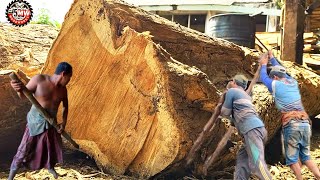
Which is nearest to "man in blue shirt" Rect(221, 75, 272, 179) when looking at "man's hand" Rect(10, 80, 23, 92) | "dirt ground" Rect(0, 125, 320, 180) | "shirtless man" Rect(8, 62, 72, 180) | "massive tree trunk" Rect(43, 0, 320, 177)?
"massive tree trunk" Rect(43, 0, 320, 177)

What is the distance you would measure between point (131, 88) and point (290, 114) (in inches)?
57.0

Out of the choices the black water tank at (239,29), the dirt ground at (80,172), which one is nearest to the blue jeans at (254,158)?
the dirt ground at (80,172)

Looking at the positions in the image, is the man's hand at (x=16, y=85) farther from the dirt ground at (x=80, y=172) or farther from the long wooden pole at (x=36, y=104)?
the dirt ground at (x=80, y=172)

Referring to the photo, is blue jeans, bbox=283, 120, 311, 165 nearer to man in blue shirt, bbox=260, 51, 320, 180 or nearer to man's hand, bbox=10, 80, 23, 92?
man in blue shirt, bbox=260, 51, 320, 180

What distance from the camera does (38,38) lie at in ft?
15.0

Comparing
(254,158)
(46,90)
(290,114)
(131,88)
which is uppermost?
(46,90)

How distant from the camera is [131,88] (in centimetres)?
321

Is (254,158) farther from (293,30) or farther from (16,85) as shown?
(293,30)

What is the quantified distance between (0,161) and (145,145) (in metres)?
1.95

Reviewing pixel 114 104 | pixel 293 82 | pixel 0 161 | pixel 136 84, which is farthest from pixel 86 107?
pixel 293 82

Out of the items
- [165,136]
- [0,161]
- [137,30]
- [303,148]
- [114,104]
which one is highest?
[137,30]

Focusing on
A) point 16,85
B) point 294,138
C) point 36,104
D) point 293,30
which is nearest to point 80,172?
point 36,104

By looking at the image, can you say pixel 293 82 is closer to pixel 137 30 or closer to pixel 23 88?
pixel 137 30

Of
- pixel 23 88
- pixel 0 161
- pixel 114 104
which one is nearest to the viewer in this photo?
pixel 23 88
